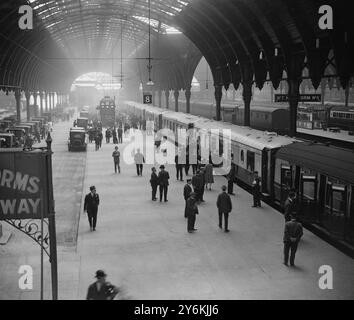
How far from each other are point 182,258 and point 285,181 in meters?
6.30

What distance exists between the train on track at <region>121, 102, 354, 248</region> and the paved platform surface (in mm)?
683

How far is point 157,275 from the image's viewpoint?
430 inches

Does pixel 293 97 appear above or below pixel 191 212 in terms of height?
above

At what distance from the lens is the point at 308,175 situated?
15.2 m

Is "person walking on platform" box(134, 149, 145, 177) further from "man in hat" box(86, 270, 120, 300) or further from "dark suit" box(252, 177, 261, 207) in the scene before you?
"man in hat" box(86, 270, 120, 300)

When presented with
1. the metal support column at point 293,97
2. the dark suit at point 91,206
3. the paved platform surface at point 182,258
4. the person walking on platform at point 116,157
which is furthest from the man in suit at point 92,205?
the metal support column at point 293,97

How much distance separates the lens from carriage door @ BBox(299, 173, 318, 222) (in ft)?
48.4

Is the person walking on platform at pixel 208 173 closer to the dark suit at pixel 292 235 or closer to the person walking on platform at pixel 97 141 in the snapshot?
the dark suit at pixel 292 235

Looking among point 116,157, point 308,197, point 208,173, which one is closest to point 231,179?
point 208,173

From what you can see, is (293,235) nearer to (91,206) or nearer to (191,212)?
(191,212)

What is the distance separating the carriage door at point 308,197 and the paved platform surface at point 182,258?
59cm

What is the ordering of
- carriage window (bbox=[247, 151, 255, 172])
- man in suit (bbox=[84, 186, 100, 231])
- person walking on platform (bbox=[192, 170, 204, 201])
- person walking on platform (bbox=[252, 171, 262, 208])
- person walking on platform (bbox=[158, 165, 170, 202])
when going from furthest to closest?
carriage window (bbox=[247, 151, 255, 172])
person walking on platform (bbox=[158, 165, 170, 202])
person walking on platform (bbox=[192, 170, 204, 201])
person walking on platform (bbox=[252, 171, 262, 208])
man in suit (bbox=[84, 186, 100, 231])

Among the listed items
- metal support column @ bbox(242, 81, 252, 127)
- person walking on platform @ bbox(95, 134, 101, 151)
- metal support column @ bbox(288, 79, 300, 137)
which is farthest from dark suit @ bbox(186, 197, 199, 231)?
person walking on platform @ bbox(95, 134, 101, 151)

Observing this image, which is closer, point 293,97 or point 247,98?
point 293,97
